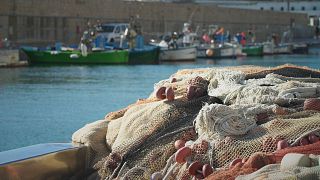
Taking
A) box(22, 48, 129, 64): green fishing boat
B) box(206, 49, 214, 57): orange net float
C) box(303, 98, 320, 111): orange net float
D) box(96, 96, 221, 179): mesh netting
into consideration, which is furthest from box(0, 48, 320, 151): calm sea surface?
box(206, 49, 214, 57): orange net float

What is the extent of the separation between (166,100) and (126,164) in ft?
1.90

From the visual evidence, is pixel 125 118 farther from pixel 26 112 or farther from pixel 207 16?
pixel 207 16

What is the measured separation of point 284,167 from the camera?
3545 millimetres

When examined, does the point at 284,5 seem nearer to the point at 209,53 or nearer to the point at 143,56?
the point at 209,53

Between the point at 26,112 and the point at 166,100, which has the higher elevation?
the point at 166,100

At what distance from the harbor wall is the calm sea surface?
23.9 feet

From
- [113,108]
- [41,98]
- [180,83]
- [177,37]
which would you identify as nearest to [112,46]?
[177,37]

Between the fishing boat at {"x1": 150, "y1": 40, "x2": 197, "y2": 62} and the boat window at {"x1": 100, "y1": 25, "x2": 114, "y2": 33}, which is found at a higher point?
the boat window at {"x1": 100, "y1": 25, "x2": 114, "y2": 33}

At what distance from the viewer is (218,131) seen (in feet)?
14.6

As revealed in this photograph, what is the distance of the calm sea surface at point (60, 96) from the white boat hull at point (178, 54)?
577 centimetres

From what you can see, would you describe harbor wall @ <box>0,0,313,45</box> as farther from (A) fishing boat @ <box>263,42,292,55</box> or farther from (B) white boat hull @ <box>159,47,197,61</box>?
(B) white boat hull @ <box>159,47,197,61</box>

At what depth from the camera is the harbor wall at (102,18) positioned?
41.4m

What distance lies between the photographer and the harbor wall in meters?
41.4

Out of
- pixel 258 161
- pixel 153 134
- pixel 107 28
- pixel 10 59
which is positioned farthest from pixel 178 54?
pixel 258 161
